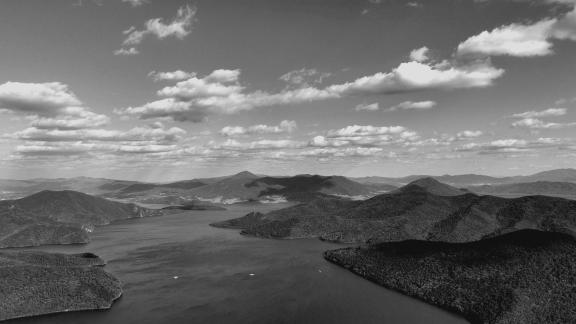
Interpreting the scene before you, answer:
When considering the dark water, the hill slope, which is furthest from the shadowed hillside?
the hill slope

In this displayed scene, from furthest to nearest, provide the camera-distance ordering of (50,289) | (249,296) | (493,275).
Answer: (249,296) → (493,275) → (50,289)

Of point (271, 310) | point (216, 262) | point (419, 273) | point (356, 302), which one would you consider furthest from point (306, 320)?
point (216, 262)

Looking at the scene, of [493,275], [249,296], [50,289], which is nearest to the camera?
[50,289]

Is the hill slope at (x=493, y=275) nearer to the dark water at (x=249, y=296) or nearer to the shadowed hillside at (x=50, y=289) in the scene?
the dark water at (x=249, y=296)

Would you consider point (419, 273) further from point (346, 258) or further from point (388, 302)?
point (346, 258)

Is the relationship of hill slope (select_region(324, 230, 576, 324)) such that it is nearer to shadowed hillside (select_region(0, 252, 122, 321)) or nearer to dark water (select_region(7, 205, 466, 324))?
dark water (select_region(7, 205, 466, 324))

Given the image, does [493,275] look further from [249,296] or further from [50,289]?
[50,289]

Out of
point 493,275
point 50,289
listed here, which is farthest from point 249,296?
point 493,275

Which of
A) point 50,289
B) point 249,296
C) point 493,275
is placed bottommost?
point 249,296

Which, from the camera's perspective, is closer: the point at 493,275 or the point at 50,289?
the point at 50,289

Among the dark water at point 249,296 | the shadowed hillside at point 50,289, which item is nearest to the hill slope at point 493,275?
the dark water at point 249,296
